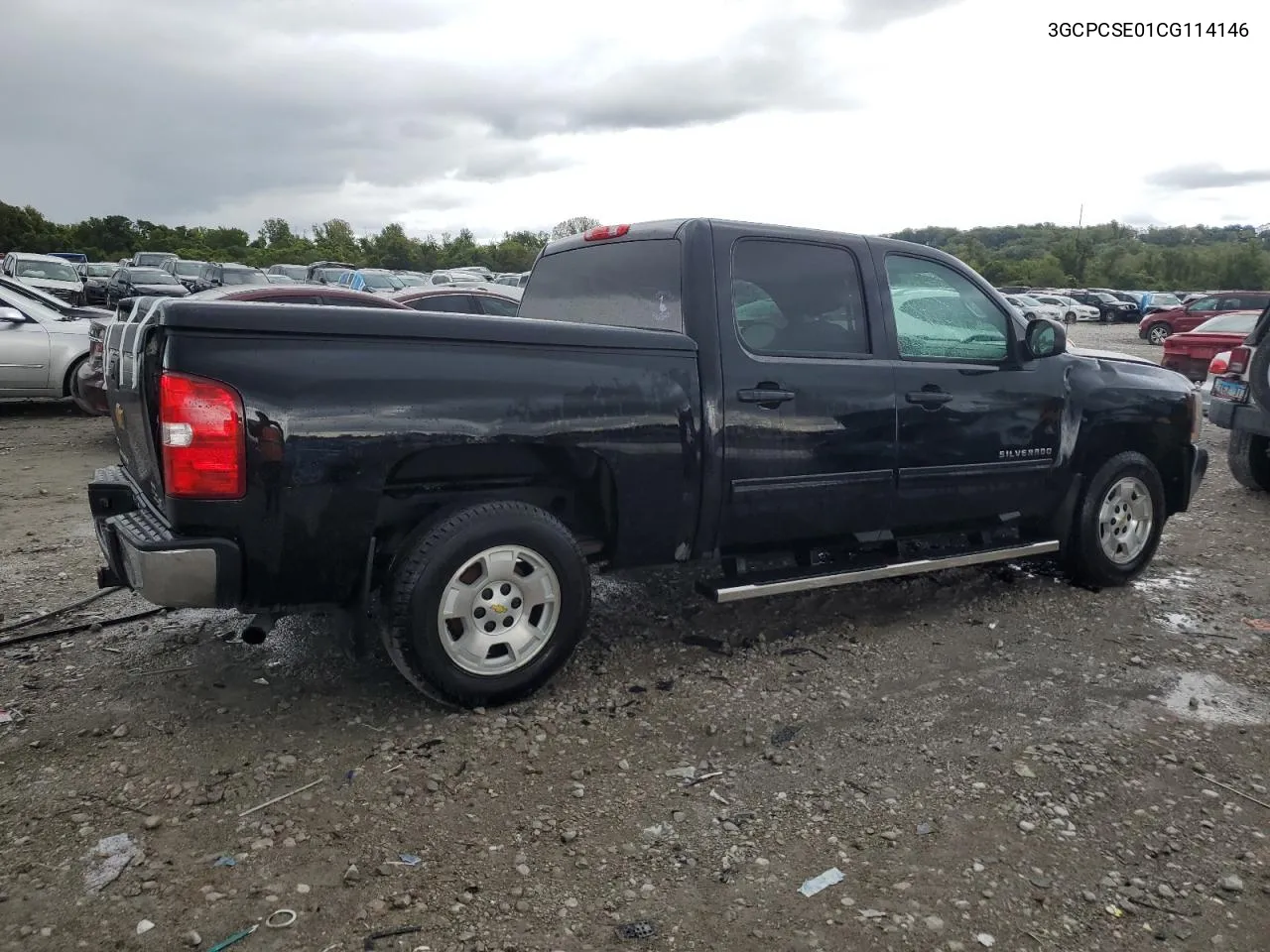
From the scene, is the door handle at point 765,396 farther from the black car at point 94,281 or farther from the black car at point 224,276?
the black car at point 224,276

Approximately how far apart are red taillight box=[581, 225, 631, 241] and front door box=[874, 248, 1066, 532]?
122 centimetres

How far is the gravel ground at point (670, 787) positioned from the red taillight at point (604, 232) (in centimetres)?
185

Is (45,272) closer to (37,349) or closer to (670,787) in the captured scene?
(37,349)

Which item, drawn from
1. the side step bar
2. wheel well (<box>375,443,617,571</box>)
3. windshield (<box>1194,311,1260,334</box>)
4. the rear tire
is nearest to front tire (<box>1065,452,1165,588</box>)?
the side step bar

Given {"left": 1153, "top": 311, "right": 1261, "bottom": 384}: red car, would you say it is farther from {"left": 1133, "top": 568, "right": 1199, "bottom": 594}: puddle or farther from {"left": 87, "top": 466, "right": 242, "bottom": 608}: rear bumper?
{"left": 87, "top": 466, "right": 242, "bottom": 608}: rear bumper

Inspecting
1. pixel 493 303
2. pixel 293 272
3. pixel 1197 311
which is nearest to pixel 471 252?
pixel 293 272

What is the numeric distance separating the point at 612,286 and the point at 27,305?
29.0ft

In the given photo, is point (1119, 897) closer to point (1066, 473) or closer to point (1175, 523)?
point (1066, 473)

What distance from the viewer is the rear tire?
27.5 feet

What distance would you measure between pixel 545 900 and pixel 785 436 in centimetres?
223

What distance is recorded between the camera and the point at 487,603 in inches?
146

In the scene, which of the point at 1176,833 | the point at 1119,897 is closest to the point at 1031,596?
the point at 1176,833

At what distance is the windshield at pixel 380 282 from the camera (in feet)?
84.3

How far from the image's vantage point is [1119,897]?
108 inches
